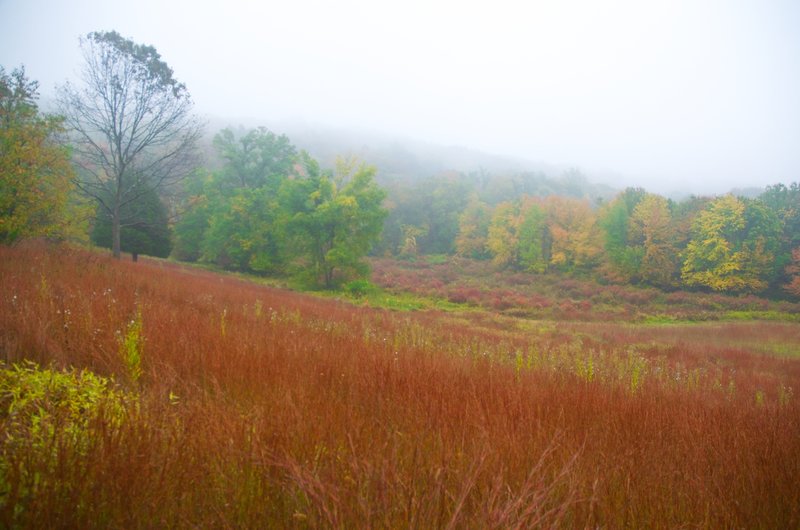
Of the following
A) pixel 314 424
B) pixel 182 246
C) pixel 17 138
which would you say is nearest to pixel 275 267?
pixel 182 246

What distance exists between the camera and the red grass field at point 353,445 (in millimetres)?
1541

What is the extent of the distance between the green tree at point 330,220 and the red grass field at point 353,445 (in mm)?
21864

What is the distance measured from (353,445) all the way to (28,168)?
1473 cm

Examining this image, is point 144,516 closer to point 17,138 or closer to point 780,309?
point 17,138

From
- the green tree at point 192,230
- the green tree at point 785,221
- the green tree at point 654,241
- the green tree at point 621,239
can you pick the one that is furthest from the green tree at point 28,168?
the green tree at point 785,221

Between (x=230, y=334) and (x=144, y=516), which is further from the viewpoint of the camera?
(x=230, y=334)

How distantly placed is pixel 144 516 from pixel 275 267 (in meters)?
31.6

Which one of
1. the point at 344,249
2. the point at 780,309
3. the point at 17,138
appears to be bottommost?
the point at 780,309

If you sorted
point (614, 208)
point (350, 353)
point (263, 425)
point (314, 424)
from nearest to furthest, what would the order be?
point (263, 425) < point (314, 424) < point (350, 353) < point (614, 208)

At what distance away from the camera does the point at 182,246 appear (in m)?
39.2

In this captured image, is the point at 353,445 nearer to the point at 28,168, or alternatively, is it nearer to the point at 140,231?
the point at 28,168

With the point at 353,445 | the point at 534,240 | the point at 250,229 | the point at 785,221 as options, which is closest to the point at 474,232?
the point at 534,240

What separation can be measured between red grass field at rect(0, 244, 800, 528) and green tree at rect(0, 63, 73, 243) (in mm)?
7528

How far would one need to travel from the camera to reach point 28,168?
1123 cm
